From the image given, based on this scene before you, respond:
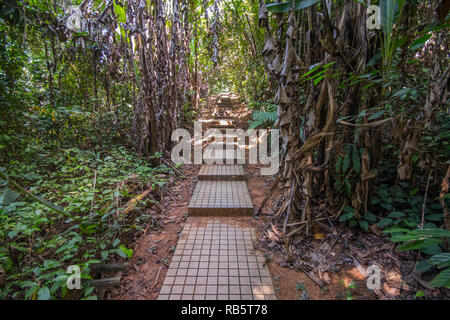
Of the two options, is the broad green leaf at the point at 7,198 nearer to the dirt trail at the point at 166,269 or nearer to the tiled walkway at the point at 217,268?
the dirt trail at the point at 166,269

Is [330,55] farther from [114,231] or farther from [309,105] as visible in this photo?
[114,231]

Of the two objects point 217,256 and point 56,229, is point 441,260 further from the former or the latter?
point 56,229

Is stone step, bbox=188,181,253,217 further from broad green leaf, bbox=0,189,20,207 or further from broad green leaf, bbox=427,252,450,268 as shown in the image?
broad green leaf, bbox=0,189,20,207

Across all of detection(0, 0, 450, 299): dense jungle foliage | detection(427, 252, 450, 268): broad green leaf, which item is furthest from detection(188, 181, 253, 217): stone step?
detection(427, 252, 450, 268): broad green leaf

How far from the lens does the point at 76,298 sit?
5.26 feet

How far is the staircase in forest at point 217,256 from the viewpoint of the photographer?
1764 mm

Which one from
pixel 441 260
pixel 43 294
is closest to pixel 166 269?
pixel 43 294

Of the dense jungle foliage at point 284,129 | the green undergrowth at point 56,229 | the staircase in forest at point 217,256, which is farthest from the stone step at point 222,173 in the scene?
the green undergrowth at point 56,229

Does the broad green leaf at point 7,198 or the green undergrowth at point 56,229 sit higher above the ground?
the broad green leaf at point 7,198

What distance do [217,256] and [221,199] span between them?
115 centimetres

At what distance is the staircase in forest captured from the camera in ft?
5.79

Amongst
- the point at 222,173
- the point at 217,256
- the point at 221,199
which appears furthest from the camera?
the point at 222,173

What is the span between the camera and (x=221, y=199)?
3250mm

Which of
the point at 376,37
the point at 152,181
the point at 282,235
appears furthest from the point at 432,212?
the point at 152,181
